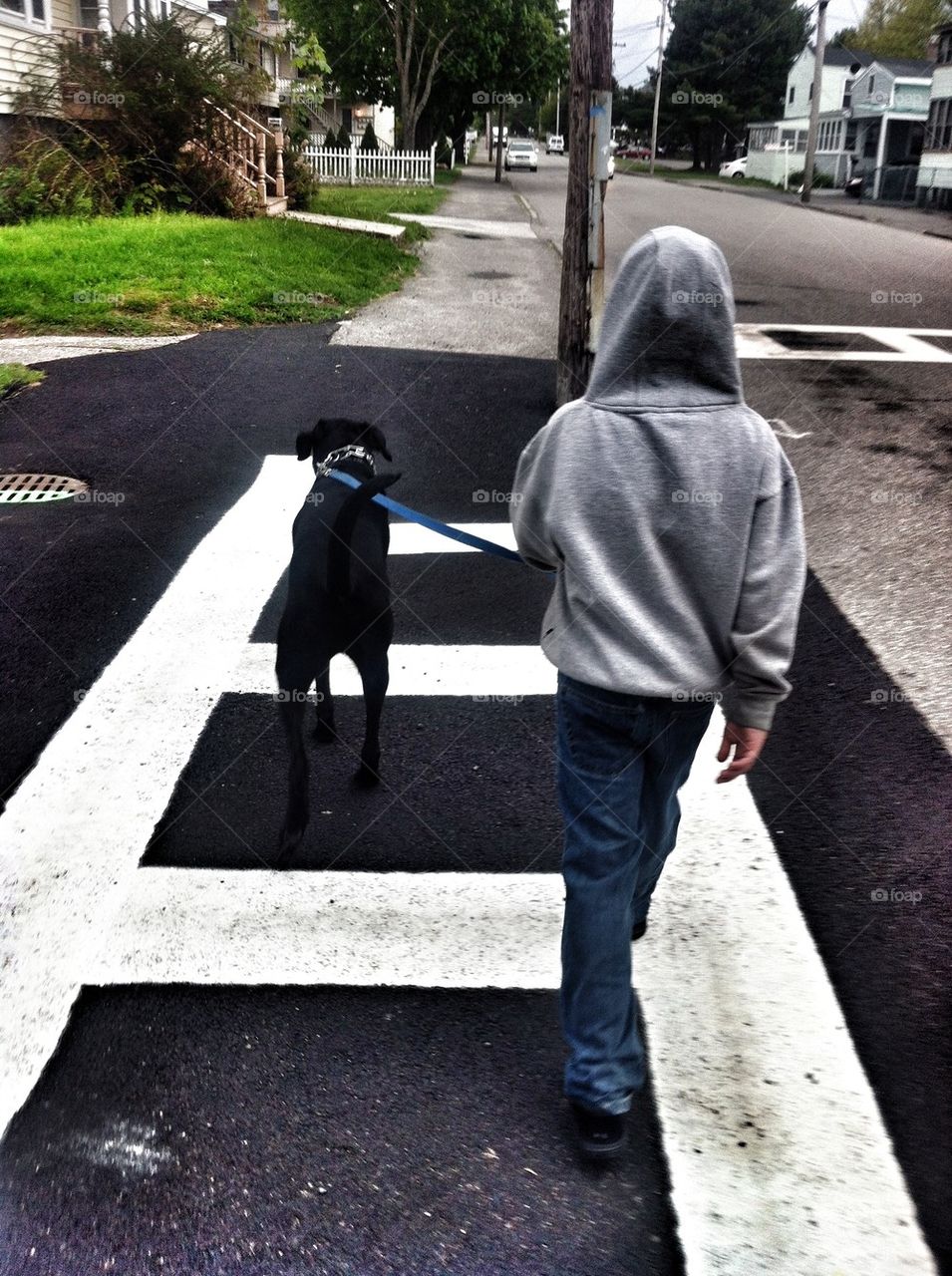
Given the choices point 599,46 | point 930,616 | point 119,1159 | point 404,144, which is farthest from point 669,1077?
point 404,144

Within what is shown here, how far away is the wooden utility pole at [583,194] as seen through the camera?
8.52m

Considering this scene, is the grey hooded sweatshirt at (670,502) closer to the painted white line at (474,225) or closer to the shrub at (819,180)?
the painted white line at (474,225)

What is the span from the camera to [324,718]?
4664 millimetres

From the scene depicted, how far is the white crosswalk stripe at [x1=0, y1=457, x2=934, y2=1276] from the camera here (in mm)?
2602

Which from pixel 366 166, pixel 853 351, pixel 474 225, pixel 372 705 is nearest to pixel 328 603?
pixel 372 705

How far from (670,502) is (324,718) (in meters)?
2.50

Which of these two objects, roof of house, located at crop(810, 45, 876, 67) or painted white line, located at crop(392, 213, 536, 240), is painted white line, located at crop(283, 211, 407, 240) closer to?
painted white line, located at crop(392, 213, 536, 240)

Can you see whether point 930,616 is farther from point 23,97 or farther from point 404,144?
point 404,144

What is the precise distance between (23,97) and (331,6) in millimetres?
25397

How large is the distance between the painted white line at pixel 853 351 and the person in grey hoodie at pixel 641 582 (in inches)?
374

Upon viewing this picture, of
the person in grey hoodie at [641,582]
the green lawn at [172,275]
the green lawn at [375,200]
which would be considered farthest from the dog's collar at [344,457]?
the green lawn at [375,200]

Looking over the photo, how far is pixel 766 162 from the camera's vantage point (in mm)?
61844

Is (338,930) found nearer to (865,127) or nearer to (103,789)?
(103,789)

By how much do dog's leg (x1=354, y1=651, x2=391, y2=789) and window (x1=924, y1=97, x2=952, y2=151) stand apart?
156 ft
